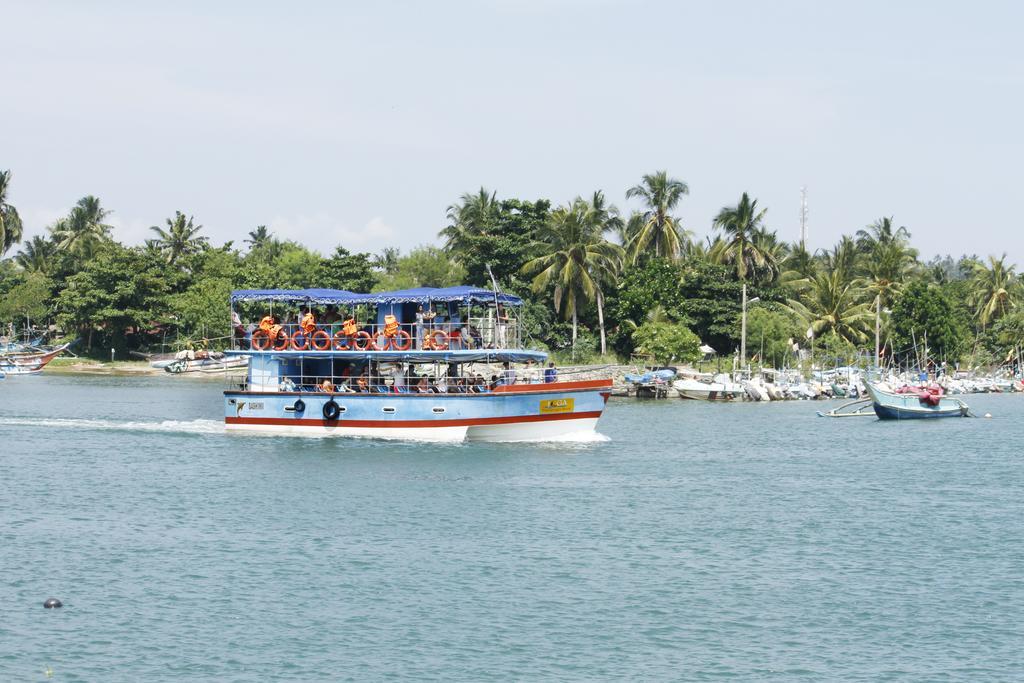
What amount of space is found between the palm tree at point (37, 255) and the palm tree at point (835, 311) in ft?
249

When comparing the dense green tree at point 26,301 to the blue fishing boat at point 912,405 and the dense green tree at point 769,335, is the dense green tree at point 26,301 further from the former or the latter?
the blue fishing boat at point 912,405

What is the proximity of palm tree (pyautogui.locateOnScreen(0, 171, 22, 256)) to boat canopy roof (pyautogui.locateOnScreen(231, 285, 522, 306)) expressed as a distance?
85387 millimetres

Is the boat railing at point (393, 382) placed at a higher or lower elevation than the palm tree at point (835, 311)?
lower

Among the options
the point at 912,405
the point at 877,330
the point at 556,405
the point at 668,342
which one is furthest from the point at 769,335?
the point at 556,405

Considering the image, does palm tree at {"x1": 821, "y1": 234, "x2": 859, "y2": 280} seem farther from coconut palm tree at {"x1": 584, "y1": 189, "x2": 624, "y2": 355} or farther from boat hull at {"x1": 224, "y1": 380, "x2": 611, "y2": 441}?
boat hull at {"x1": 224, "y1": 380, "x2": 611, "y2": 441}

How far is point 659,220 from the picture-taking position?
103m

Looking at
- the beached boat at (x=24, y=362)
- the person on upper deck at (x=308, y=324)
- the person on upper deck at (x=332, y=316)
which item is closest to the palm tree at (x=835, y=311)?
the person on upper deck at (x=332, y=316)

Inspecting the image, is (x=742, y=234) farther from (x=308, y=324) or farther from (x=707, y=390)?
(x=308, y=324)

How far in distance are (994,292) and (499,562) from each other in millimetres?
98799

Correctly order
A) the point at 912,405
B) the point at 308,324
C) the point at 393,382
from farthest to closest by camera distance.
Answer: the point at 912,405
the point at 393,382
the point at 308,324

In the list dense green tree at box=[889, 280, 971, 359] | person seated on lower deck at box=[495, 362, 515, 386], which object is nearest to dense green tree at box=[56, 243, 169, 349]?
dense green tree at box=[889, 280, 971, 359]

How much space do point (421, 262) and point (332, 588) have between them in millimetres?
94698

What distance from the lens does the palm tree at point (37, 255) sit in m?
129

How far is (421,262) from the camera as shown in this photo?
119625 mm
